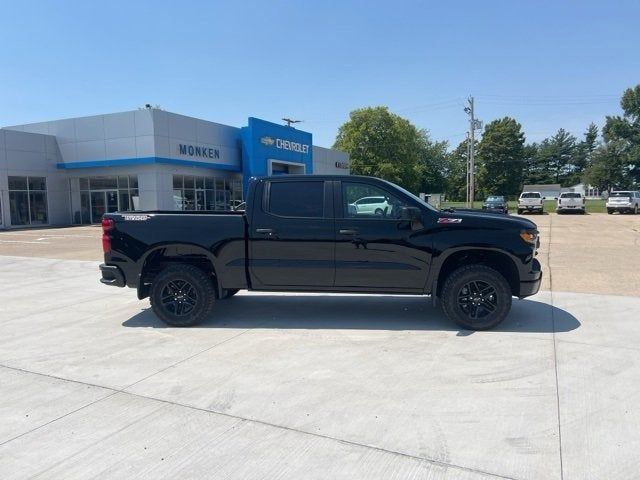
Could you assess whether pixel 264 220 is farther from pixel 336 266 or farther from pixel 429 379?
pixel 429 379

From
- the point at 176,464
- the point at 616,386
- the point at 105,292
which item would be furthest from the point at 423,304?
the point at 105,292

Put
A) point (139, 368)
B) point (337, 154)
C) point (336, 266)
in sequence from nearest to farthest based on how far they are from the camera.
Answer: point (139, 368), point (336, 266), point (337, 154)

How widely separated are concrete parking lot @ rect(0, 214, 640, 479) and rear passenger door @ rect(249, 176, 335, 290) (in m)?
0.67

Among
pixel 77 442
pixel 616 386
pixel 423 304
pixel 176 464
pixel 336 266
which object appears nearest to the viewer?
pixel 176 464

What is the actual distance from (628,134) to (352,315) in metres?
78.5

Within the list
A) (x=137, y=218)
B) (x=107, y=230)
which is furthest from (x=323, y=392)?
(x=107, y=230)

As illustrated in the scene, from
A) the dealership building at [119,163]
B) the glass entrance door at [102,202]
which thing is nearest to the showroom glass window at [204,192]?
the dealership building at [119,163]

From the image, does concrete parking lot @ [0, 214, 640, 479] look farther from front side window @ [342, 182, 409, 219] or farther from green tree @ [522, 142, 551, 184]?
green tree @ [522, 142, 551, 184]

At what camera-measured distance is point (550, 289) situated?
8609 millimetres

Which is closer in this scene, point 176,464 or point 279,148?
point 176,464

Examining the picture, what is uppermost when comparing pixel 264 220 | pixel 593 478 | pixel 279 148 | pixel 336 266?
pixel 279 148

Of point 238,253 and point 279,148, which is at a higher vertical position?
point 279,148

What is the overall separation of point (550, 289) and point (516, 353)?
3.90m

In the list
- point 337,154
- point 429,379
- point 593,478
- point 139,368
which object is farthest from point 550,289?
point 337,154
